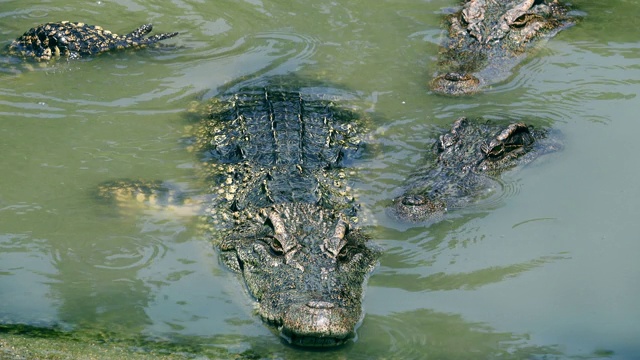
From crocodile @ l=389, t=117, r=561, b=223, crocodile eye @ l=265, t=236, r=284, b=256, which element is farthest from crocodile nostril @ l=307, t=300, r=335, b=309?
crocodile @ l=389, t=117, r=561, b=223

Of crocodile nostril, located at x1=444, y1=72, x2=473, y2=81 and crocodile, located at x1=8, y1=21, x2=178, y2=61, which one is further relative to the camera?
crocodile, located at x1=8, y1=21, x2=178, y2=61

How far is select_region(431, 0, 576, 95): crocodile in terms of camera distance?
8680mm

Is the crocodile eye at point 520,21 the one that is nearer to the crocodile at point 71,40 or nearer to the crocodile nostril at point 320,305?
the crocodile at point 71,40

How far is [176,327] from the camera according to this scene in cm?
549

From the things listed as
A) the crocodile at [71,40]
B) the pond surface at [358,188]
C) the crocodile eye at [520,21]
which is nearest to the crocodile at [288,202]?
the pond surface at [358,188]

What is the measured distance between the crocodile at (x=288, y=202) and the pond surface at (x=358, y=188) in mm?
→ 155

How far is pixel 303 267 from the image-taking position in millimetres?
5684

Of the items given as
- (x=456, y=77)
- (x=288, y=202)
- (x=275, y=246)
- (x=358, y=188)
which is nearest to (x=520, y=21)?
(x=456, y=77)

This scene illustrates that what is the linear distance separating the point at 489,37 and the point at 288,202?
417 centimetres

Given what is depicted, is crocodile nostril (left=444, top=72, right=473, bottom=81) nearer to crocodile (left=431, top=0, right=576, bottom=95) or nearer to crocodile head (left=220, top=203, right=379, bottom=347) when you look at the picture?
crocodile (left=431, top=0, right=576, bottom=95)

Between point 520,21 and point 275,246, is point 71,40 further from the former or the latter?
point 520,21

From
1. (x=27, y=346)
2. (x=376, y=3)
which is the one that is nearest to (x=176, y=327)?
(x=27, y=346)

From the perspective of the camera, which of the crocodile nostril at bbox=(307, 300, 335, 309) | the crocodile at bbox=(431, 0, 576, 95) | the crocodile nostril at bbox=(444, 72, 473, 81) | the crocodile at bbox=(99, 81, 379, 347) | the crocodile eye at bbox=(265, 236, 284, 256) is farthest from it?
the crocodile at bbox=(431, 0, 576, 95)

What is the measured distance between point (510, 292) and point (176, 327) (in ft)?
7.39
